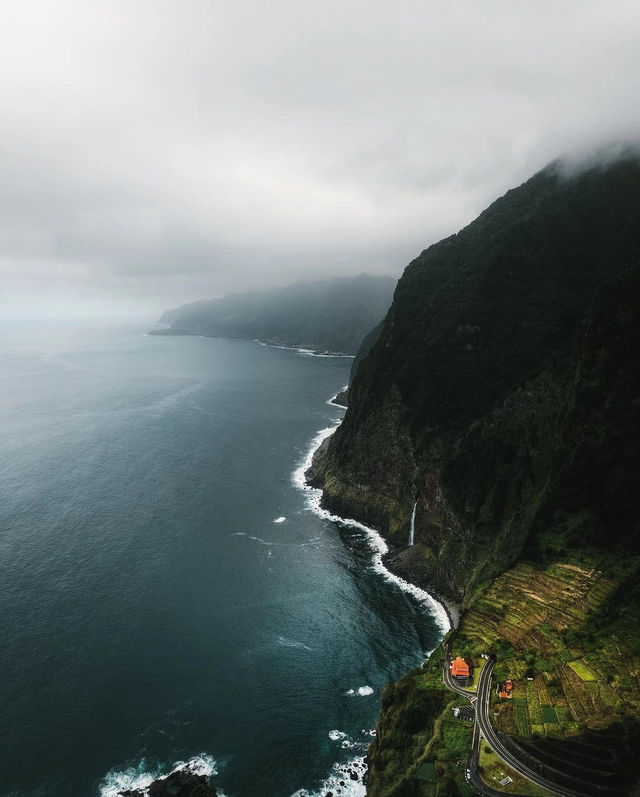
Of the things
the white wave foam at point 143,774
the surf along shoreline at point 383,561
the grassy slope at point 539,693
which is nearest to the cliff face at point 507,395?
the surf along shoreline at point 383,561

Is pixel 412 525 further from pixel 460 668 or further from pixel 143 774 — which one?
pixel 143 774

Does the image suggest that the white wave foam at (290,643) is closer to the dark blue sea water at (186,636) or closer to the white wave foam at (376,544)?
the dark blue sea water at (186,636)

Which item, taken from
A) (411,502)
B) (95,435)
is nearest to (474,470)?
(411,502)

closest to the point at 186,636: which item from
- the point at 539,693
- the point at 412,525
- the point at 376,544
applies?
the point at 376,544

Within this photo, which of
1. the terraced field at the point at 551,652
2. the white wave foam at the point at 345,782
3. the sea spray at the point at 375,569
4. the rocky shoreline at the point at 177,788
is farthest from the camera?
the sea spray at the point at 375,569

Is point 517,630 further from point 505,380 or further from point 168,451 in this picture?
point 168,451

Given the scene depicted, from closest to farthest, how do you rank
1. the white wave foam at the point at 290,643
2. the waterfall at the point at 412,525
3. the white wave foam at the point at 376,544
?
the white wave foam at the point at 290,643, the white wave foam at the point at 376,544, the waterfall at the point at 412,525

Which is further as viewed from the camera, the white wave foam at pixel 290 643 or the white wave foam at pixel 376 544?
the white wave foam at pixel 376 544

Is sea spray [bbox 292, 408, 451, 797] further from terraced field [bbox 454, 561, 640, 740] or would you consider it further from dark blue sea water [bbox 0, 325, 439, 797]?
terraced field [bbox 454, 561, 640, 740]
